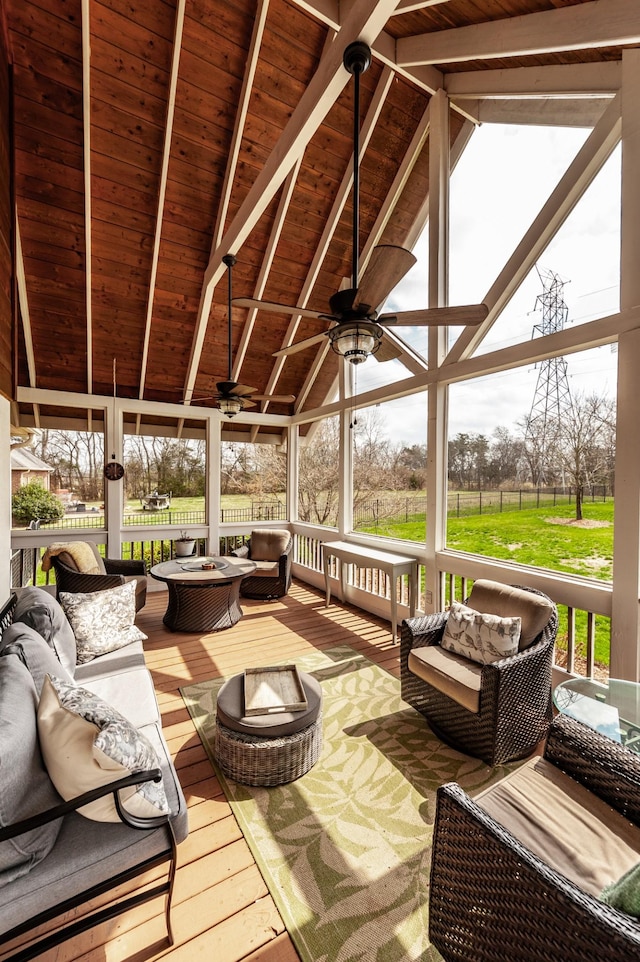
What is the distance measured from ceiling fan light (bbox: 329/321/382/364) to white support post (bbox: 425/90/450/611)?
2012 mm

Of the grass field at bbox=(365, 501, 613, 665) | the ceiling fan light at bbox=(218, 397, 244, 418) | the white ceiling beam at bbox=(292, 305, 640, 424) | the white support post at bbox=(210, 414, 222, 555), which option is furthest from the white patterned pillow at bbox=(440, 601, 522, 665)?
the white support post at bbox=(210, 414, 222, 555)

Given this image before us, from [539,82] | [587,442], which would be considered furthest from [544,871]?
[539,82]

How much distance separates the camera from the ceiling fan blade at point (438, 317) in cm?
230

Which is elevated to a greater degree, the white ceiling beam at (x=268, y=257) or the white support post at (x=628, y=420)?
the white ceiling beam at (x=268, y=257)

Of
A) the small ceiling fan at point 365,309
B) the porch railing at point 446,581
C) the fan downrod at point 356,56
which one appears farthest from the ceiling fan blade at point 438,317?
the porch railing at point 446,581

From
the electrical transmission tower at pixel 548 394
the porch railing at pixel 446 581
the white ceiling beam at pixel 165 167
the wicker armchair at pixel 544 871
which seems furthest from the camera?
the white ceiling beam at pixel 165 167

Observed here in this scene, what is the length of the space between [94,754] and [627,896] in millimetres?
1676

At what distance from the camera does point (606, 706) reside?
216cm

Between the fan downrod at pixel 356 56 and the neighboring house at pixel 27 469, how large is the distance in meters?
5.85

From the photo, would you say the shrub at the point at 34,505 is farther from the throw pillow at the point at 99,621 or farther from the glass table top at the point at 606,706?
the glass table top at the point at 606,706

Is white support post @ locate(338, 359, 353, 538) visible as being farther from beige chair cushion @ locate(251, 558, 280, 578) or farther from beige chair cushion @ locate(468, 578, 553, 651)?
beige chair cushion @ locate(468, 578, 553, 651)

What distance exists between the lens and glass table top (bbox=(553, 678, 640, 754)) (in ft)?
6.48

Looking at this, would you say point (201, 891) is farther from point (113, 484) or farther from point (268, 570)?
point (113, 484)

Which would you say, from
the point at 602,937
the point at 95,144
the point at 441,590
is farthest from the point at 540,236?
the point at 95,144
